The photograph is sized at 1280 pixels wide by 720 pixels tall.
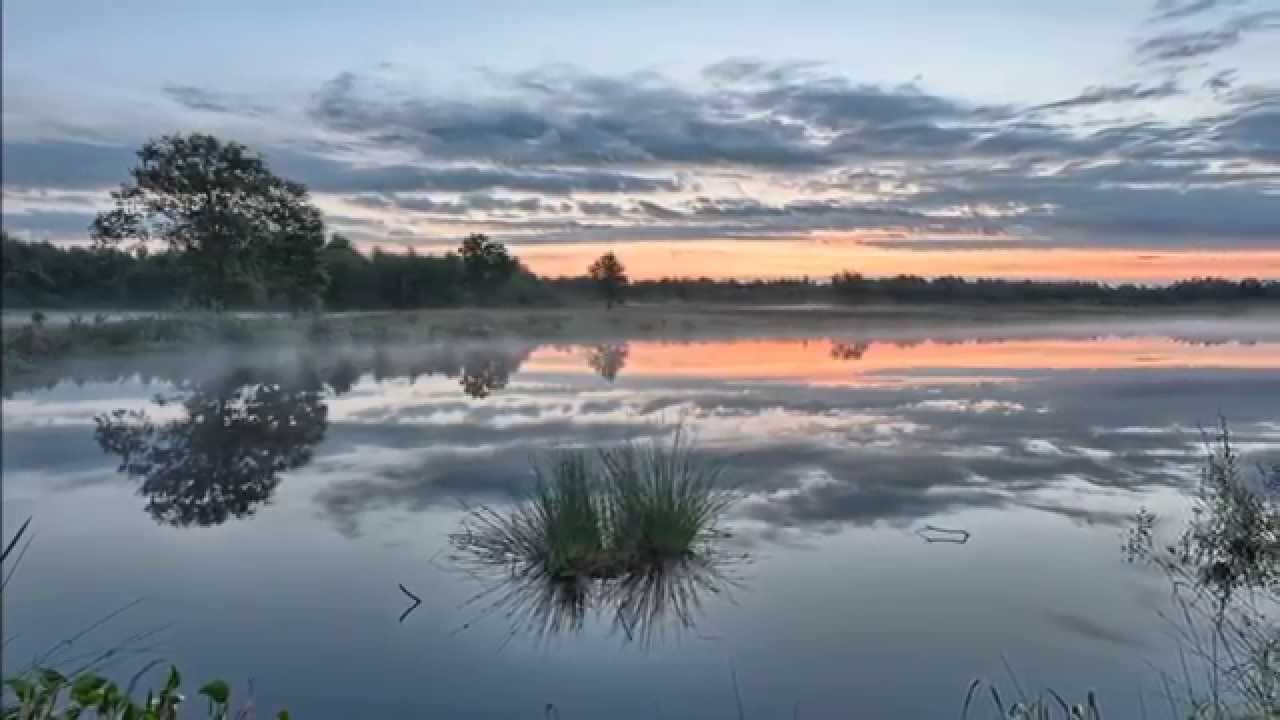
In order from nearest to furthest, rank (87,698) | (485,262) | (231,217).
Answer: (87,698), (485,262), (231,217)

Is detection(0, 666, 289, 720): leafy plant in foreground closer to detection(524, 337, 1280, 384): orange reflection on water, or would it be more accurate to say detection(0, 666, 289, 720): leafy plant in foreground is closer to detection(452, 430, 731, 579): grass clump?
detection(452, 430, 731, 579): grass clump

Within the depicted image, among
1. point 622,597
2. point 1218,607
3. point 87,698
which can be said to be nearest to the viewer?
point 87,698

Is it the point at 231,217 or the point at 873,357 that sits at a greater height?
the point at 231,217

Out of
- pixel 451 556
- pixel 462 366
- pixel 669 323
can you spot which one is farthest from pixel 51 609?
pixel 669 323

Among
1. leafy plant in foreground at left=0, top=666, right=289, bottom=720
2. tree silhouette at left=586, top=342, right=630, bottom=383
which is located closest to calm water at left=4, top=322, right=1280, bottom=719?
leafy plant in foreground at left=0, top=666, right=289, bottom=720

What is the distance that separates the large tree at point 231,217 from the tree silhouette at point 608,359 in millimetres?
4054

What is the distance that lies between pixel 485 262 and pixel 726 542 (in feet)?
16.4

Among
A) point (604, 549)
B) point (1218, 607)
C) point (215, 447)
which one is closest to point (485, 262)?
point (215, 447)

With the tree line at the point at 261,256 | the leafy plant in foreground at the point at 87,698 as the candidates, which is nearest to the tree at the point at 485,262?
the tree line at the point at 261,256

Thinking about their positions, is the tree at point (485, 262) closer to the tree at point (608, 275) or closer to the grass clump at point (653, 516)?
the tree at point (608, 275)

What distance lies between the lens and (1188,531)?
4859 mm

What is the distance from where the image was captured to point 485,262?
9.58 m

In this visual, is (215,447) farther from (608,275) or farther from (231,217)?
(231,217)

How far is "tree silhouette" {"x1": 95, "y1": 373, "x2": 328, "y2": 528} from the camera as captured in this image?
6504 mm
